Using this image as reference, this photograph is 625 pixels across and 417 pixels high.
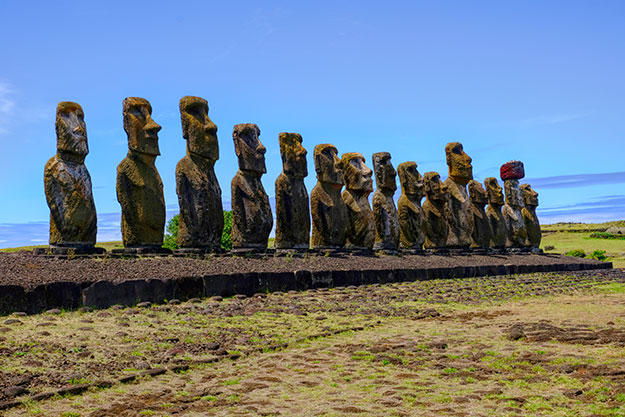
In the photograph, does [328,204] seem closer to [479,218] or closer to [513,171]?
[479,218]

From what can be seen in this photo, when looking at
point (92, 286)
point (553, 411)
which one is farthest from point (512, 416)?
point (92, 286)

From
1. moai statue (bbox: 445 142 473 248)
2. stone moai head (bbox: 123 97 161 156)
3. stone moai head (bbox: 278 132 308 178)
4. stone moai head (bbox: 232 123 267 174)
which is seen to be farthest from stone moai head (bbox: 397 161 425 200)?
stone moai head (bbox: 123 97 161 156)

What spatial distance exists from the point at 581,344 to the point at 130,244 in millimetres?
8612

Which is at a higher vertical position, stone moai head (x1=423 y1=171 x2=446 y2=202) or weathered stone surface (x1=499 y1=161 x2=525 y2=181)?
weathered stone surface (x1=499 y1=161 x2=525 y2=181)

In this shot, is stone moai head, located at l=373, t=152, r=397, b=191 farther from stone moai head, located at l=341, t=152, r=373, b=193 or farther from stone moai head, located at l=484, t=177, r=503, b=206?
stone moai head, located at l=484, t=177, r=503, b=206

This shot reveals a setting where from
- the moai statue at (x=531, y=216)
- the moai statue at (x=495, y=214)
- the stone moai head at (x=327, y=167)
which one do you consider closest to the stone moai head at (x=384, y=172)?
the stone moai head at (x=327, y=167)

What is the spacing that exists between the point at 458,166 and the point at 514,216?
5.00 meters

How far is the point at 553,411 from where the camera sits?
13.9ft

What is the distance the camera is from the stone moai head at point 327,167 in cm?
1719

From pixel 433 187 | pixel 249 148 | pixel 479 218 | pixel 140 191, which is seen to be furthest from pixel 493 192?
pixel 140 191

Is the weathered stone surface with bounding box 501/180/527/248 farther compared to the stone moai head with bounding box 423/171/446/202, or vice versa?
the weathered stone surface with bounding box 501/180/527/248

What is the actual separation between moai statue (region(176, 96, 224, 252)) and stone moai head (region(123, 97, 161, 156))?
913 millimetres

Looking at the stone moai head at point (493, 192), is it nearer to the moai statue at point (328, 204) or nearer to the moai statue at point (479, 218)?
the moai statue at point (479, 218)

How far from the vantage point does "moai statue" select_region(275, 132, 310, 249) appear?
15.6 meters
